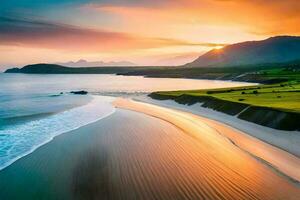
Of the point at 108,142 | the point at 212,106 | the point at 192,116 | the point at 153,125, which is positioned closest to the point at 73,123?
the point at 153,125

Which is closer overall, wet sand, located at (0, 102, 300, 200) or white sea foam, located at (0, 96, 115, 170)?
wet sand, located at (0, 102, 300, 200)

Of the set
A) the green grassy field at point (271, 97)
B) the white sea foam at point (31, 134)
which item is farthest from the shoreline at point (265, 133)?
Answer: the white sea foam at point (31, 134)

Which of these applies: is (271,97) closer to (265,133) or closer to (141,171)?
(265,133)

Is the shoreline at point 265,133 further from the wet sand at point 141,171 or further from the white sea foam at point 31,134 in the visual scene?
the white sea foam at point 31,134

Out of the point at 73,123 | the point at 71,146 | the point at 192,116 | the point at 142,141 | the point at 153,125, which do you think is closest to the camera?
the point at 71,146

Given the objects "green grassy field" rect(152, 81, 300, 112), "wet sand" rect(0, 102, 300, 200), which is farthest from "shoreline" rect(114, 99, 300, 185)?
"green grassy field" rect(152, 81, 300, 112)

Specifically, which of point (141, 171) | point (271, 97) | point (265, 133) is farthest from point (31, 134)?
point (271, 97)

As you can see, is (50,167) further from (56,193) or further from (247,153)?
(247,153)

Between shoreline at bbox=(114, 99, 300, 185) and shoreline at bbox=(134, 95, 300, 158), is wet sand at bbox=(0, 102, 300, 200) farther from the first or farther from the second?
shoreline at bbox=(134, 95, 300, 158)

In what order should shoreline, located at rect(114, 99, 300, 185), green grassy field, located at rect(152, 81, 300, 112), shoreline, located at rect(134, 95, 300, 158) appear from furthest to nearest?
green grassy field, located at rect(152, 81, 300, 112)
shoreline, located at rect(134, 95, 300, 158)
shoreline, located at rect(114, 99, 300, 185)
